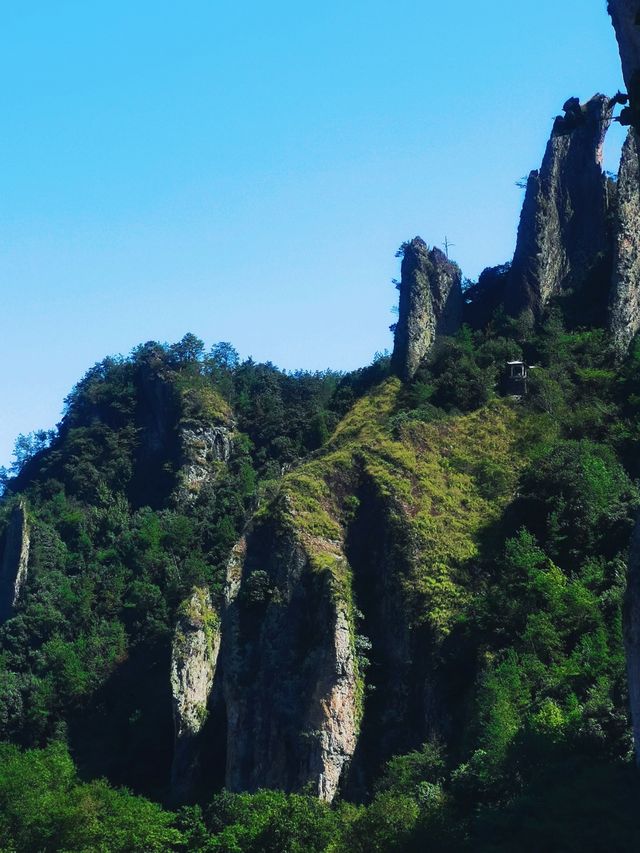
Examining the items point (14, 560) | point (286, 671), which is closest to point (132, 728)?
point (286, 671)

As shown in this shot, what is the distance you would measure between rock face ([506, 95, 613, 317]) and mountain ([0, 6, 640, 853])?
129 mm

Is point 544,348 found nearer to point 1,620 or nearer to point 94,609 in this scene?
point 94,609

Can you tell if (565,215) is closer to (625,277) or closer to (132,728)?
(625,277)

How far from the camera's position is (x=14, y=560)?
80938 millimetres

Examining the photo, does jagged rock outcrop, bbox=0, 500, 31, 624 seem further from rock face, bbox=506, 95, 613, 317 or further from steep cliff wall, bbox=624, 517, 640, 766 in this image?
steep cliff wall, bbox=624, 517, 640, 766

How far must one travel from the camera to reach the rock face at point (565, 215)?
70312 millimetres

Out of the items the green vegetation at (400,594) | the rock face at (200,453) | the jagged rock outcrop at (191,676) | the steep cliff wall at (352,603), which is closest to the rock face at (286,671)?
the steep cliff wall at (352,603)

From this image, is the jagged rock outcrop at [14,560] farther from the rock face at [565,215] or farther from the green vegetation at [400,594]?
the rock face at [565,215]

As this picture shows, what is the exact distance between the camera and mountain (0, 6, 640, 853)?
4178 cm

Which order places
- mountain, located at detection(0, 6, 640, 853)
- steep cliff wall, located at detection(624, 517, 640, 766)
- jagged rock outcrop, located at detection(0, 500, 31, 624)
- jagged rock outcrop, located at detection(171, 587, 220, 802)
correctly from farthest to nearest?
jagged rock outcrop, located at detection(0, 500, 31, 624)
jagged rock outcrop, located at detection(171, 587, 220, 802)
mountain, located at detection(0, 6, 640, 853)
steep cliff wall, located at detection(624, 517, 640, 766)

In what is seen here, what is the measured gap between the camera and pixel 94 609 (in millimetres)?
75875

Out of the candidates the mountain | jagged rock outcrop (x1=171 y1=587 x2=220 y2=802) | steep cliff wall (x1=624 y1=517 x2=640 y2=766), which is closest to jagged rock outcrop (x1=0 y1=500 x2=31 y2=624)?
the mountain

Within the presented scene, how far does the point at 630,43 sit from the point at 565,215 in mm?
32902

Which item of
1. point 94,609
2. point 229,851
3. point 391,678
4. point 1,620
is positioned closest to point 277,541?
point 391,678
